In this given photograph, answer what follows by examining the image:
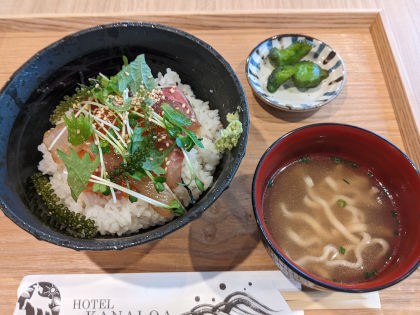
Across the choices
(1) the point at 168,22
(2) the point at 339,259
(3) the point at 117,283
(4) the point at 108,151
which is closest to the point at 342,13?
(1) the point at 168,22

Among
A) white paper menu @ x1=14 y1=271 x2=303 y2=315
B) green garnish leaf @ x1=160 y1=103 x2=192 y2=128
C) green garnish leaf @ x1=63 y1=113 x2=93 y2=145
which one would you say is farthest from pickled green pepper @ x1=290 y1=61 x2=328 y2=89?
green garnish leaf @ x1=63 y1=113 x2=93 y2=145

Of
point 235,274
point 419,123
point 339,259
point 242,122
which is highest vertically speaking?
point 242,122

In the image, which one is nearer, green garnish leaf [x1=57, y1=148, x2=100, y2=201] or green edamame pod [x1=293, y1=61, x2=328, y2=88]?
green garnish leaf [x1=57, y1=148, x2=100, y2=201]

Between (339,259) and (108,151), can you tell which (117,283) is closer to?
(108,151)

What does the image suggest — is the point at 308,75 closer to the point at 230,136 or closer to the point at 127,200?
the point at 230,136

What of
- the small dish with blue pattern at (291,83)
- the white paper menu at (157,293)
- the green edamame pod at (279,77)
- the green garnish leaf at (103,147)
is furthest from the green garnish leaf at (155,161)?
the green edamame pod at (279,77)

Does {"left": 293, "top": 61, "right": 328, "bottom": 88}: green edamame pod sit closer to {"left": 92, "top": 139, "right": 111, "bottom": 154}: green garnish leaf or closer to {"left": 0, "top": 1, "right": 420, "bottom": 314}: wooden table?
{"left": 0, "top": 1, "right": 420, "bottom": 314}: wooden table
